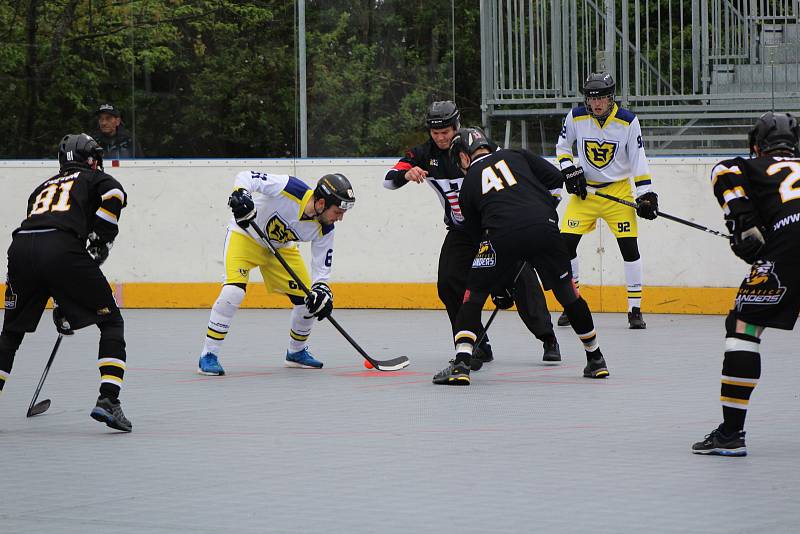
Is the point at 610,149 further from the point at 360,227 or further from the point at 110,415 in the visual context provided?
the point at 110,415

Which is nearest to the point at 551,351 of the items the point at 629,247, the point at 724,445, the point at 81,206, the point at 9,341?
the point at 629,247

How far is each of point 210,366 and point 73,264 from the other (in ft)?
7.10

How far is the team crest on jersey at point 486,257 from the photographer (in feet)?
23.5

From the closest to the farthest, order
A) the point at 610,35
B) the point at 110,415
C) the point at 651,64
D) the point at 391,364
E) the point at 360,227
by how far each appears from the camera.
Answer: the point at 110,415
the point at 391,364
the point at 360,227
the point at 610,35
the point at 651,64

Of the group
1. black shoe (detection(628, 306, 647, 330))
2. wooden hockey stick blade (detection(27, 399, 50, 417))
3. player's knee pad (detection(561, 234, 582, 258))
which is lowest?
black shoe (detection(628, 306, 647, 330))

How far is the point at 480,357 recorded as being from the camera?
323 inches

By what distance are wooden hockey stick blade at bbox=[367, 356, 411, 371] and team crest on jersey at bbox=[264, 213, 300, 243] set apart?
0.85m

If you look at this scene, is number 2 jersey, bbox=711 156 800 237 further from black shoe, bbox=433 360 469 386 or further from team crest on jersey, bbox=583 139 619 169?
team crest on jersey, bbox=583 139 619 169

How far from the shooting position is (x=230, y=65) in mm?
12609

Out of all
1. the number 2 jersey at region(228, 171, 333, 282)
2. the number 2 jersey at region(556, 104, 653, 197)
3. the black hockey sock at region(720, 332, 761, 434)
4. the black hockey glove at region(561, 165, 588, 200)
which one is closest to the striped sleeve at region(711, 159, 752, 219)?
the black hockey sock at region(720, 332, 761, 434)

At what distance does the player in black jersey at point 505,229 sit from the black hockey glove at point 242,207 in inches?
44.4

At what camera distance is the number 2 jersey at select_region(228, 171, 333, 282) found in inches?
305

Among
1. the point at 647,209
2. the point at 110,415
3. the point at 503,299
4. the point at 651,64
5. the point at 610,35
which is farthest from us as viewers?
the point at 651,64

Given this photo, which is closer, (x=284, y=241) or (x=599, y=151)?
(x=284, y=241)
